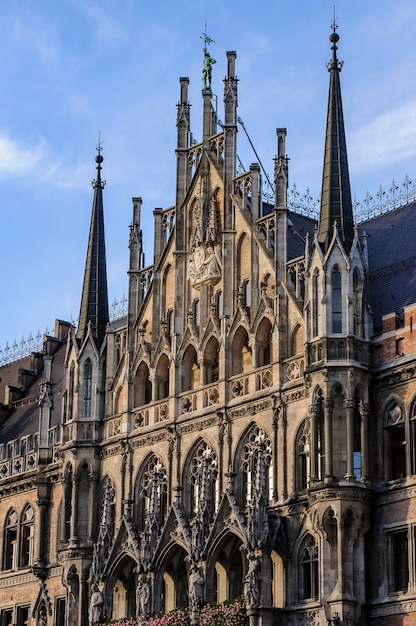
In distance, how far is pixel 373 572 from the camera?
48688mm

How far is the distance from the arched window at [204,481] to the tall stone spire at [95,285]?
343 inches

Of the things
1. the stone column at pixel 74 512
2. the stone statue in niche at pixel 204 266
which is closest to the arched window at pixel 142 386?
the stone column at pixel 74 512

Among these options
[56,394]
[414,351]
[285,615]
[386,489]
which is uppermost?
[56,394]

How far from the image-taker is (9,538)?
66938 millimetres

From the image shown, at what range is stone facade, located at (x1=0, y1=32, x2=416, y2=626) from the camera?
49156 mm

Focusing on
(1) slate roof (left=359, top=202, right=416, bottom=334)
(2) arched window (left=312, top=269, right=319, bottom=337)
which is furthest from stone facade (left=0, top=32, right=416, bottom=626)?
(1) slate roof (left=359, top=202, right=416, bottom=334)

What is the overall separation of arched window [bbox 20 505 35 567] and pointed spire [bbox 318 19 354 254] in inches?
814

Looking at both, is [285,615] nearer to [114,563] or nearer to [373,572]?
[373,572]

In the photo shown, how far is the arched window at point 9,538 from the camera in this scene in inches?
2618

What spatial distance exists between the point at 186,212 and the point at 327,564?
57.7 feet

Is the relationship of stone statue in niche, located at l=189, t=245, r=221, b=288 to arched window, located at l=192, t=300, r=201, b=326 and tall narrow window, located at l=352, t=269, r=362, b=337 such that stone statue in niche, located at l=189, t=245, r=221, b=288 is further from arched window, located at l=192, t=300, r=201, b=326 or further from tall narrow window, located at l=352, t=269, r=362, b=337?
tall narrow window, located at l=352, t=269, r=362, b=337

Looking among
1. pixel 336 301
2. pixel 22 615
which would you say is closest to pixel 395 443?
pixel 336 301

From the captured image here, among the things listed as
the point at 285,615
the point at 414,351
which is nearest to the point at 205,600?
the point at 285,615

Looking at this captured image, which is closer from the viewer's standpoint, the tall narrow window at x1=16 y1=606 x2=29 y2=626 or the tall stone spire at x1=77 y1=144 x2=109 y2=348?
the tall stone spire at x1=77 y1=144 x2=109 y2=348
